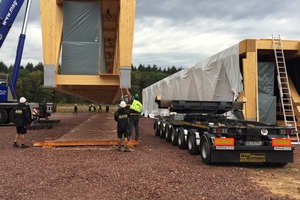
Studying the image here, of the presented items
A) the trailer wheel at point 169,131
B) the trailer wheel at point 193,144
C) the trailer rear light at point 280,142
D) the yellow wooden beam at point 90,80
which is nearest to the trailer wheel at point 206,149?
the trailer wheel at point 193,144

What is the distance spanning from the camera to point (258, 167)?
7625 mm

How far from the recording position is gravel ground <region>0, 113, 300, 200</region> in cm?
516

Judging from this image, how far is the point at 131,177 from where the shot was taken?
6.27m

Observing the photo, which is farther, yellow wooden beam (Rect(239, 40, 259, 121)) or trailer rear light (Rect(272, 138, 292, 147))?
yellow wooden beam (Rect(239, 40, 259, 121))

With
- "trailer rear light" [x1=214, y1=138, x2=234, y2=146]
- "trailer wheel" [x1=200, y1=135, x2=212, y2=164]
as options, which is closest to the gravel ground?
"trailer wheel" [x1=200, y1=135, x2=212, y2=164]

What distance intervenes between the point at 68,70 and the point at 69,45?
0.96m

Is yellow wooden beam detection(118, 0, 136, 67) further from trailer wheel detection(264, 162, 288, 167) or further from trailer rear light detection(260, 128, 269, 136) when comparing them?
trailer wheel detection(264, 162, 288, 167)

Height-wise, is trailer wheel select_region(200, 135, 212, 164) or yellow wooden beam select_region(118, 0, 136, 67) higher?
yellow wooden beam select_region(118, 0, 136, 67)

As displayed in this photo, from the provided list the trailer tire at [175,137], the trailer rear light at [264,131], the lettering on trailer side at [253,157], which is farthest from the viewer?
the trailer tire at [175,137]

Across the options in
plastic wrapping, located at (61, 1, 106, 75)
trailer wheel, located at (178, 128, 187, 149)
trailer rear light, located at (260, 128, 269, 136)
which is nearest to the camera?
trailer rear light, located at (260, 128, 269, 136)

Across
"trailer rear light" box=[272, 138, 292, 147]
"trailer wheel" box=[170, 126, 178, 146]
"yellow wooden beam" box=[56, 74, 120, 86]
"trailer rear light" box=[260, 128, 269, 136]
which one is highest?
"yellow wooden beam" box=[56, 74, 120, 86]

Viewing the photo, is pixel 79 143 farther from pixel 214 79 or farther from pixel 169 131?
pixel 214 79

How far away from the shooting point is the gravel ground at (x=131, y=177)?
5.16m

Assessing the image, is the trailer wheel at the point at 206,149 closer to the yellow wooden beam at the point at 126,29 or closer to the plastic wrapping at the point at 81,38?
the yellow wooden beam at the point at 126,29
